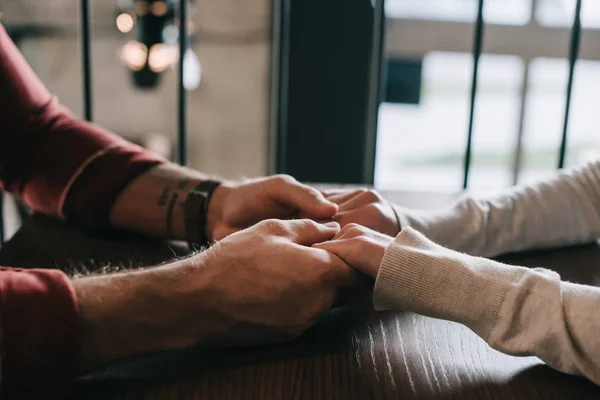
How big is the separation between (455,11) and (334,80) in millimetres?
1252

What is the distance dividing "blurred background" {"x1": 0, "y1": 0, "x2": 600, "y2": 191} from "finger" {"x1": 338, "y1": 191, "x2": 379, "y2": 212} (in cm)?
301

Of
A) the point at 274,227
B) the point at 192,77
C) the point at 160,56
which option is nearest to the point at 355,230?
the point at 274,227

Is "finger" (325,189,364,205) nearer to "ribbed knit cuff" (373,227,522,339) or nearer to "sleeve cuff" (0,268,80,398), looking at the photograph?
"ribbed knit cuff" (373,227,522,339)

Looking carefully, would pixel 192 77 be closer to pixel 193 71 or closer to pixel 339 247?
pixel 193 71

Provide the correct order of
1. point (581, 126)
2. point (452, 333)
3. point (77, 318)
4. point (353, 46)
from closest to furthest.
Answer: point (77, 318)
point (452, 333)
point (353, 46)
point (581, 126)

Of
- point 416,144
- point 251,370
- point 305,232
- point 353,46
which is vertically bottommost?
point 416,144

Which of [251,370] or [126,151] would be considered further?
[126,151]

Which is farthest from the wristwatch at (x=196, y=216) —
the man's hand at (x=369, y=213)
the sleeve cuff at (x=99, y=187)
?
the man's hand at (x=369, y=213)

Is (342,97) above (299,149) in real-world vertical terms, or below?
above

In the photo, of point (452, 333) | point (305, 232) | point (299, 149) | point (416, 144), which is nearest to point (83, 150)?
point (305, 232)

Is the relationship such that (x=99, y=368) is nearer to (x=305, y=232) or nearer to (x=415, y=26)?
(x=305, y=232)

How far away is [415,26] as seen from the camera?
183 inches

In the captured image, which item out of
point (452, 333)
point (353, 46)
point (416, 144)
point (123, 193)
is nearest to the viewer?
point (452, 333)

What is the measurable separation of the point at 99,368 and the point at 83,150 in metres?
0.54
